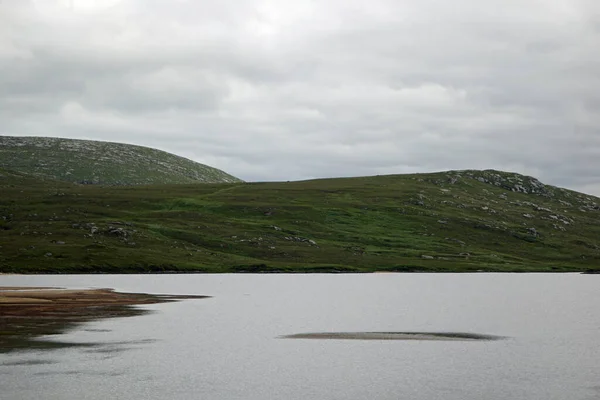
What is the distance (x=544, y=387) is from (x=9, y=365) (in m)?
33.9

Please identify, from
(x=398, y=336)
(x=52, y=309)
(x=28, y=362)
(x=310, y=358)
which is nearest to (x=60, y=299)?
(x=52, y=309)

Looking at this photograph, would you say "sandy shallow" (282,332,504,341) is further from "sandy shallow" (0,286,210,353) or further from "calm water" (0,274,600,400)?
"sandy shallow" (0,286,210,353)

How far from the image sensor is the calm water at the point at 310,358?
136 feet

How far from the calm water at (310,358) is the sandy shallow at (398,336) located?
2.60 meters

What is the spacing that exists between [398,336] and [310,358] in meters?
15.6

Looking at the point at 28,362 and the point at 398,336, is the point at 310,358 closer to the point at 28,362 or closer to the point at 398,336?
the point at 398,336

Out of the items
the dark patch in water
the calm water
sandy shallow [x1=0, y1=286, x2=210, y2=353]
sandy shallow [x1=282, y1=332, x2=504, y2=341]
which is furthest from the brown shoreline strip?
sandy shallow [x1=282, y1=332, x2=504, y2=341]

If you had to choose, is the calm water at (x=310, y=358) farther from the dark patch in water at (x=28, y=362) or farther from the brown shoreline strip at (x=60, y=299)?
the brown shoreline strip at (x=60, y=299)

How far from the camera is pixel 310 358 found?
53781 millimetres

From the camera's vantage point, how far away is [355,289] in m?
140

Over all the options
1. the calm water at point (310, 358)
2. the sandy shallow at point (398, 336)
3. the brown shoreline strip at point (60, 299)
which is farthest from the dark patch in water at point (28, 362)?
the brown shoreline strip at point (60, 299)

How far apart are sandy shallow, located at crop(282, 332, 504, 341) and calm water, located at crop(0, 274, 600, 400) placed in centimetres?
260

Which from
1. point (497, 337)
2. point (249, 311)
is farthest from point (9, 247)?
point (497, 337)

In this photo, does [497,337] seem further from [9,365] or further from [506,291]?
[506,291]
